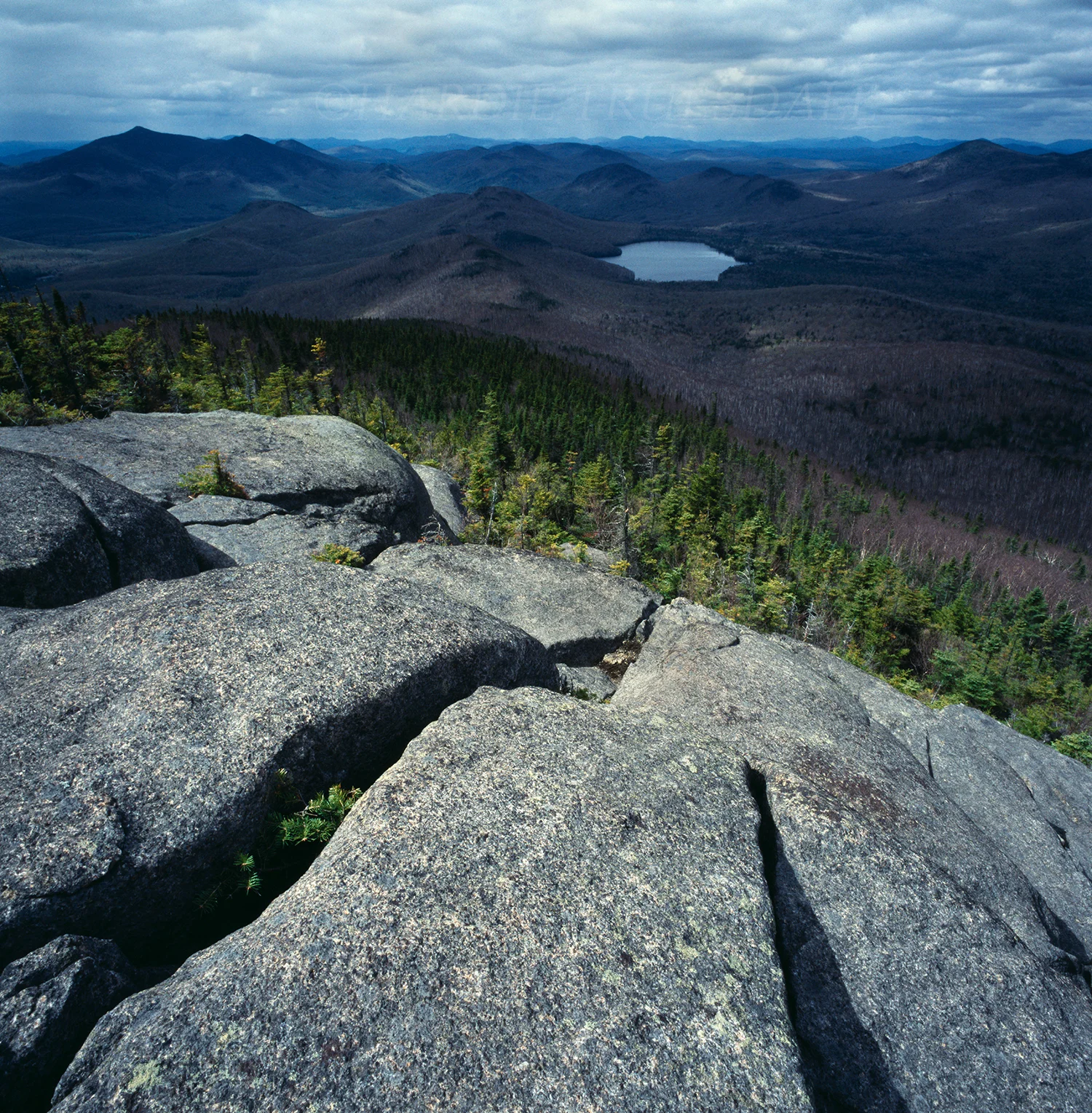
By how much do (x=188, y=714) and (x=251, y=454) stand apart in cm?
1293

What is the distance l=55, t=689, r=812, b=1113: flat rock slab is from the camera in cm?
483

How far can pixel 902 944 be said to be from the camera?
7309 millimetres

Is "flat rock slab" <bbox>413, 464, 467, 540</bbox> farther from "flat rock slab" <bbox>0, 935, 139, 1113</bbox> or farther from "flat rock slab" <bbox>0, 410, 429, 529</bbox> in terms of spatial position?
"flat rock slab" <bbox>0, 935, 139, 1113</bbox>

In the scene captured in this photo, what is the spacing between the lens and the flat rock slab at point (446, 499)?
24344mm

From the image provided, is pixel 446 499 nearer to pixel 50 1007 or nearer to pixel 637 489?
pixel 50 1007

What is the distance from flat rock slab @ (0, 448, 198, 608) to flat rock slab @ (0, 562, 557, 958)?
5.42 ft

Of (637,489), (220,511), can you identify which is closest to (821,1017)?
(220,511)

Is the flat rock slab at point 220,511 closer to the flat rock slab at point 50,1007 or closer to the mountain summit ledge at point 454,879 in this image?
the mountain summit ledge at point 454,879

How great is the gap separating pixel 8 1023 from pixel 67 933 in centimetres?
83

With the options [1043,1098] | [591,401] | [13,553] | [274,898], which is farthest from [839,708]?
[591,401]

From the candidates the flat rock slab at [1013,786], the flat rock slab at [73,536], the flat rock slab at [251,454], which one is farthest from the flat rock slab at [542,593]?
the flat rock slab at [1013,786]

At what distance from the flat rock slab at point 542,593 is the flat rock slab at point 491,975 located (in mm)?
6605

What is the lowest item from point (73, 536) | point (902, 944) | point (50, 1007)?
point (902, 944)

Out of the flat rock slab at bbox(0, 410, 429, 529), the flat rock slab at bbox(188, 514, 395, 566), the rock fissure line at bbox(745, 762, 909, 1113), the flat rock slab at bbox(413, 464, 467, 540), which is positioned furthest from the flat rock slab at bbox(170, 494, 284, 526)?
the rock fissure line at bbox(745, 762, 909, 1113)
